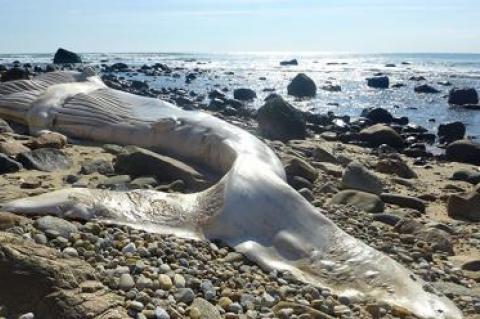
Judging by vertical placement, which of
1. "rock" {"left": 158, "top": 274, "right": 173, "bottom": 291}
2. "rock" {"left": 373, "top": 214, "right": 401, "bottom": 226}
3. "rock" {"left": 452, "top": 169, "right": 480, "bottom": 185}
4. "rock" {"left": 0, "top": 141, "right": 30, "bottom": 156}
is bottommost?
"rock" {"left": 452, "top": 169, "right": 480, "bottom": 185}

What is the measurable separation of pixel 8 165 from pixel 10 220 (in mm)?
2014

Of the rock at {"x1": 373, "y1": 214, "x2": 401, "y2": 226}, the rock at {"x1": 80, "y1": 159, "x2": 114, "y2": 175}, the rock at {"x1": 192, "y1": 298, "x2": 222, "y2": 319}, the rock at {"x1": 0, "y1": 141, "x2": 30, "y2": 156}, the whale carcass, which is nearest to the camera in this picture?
the rock at {"x1": 192, "y1": 298, "x2": 222, "y2": 319}

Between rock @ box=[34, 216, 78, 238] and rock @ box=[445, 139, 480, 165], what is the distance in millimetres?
8200

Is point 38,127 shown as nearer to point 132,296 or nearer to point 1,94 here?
point 1,94

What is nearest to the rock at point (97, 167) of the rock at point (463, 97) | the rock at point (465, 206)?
the rock at point (465, 206)

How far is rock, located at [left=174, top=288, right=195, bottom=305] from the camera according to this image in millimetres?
3283

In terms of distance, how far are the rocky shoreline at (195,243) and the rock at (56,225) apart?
0.01 meters

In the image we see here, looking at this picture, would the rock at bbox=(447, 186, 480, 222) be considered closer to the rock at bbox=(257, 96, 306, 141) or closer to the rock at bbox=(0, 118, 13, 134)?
the rock at bbox=(257, 96, 306, 141)

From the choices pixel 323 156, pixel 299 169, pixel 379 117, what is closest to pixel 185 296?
pixel 299 169

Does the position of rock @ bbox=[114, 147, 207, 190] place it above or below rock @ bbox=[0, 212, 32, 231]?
below

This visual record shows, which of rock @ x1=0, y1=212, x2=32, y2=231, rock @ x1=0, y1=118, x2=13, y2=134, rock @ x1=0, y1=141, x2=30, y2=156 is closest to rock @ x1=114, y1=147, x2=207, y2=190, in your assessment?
rock @ x1=0, y1=141, x2=30, y2=156

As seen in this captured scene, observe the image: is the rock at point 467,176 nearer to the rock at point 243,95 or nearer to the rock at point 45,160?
the rock at point 45,160

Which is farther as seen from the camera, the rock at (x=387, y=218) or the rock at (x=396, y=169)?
the rock at (x=396, y=169)

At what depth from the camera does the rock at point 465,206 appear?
21.3ft
